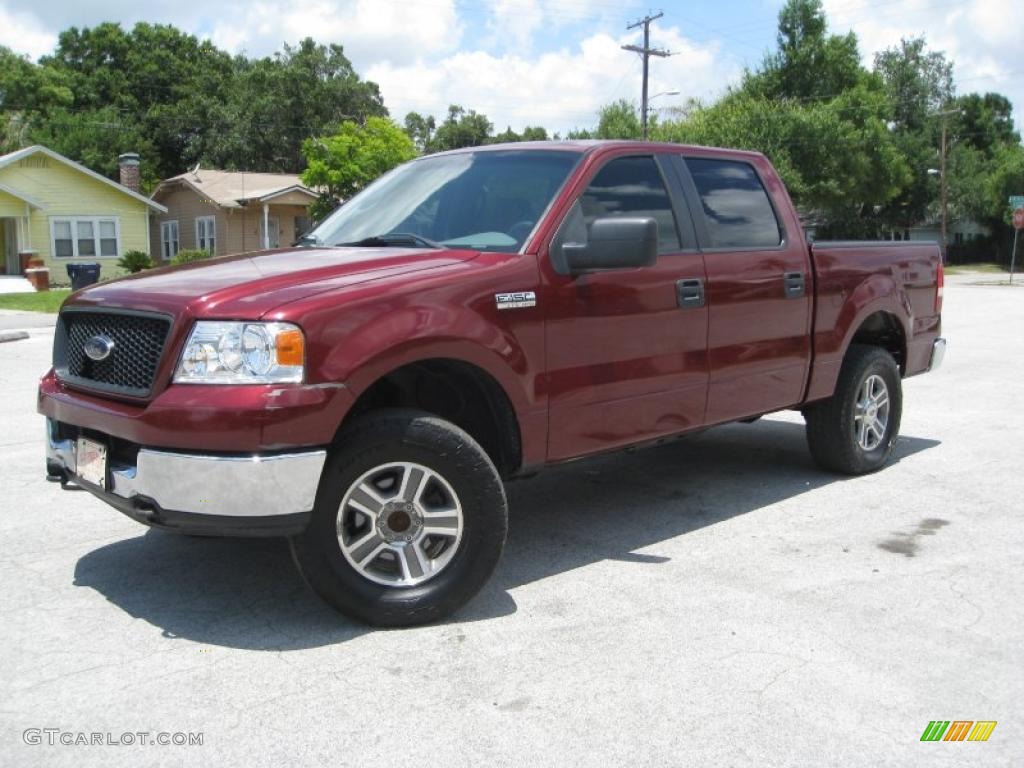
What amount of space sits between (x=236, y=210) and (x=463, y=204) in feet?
116

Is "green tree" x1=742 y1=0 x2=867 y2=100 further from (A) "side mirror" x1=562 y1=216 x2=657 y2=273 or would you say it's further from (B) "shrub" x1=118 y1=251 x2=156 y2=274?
(A) "side mirror" x1=562 y1=216 x2=657 y2=273

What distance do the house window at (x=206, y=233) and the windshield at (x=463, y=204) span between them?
35333mm

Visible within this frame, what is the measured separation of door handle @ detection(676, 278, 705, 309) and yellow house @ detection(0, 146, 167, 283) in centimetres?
3459

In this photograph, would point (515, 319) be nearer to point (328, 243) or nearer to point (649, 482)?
point (328, 243)

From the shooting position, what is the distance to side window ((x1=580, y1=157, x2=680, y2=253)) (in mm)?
4840

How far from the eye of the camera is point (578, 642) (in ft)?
12.7

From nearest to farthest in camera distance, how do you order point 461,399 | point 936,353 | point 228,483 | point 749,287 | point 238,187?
point 228,483 < point 461,399 < point 749,287 < point 936,353 < point 238,187

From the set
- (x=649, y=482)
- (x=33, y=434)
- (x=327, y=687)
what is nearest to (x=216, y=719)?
(x=327, y=687)

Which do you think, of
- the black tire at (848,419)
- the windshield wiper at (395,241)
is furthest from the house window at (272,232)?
the windshield wiper at (395,241)

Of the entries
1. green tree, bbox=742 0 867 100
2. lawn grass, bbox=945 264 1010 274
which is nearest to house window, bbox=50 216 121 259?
green tree, bbox=742 0 867 100

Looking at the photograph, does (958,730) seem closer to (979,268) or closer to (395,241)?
(395,241)

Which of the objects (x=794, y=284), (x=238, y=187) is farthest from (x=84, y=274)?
(x=794, y=284)

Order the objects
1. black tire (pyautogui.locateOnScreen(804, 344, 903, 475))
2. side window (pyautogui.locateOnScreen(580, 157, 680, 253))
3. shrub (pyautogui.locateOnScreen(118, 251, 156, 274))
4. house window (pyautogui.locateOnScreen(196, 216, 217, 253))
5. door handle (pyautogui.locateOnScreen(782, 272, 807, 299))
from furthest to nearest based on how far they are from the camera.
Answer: house window (pyautogui.locateOnScreen(196, 216, 217, 253)) < shrub (pyautogui.locateOnScreen(118, 251, 156, 274)) < black tire (pyautogui.locateOnScreen(804, 344, 903, 475)) < door handle (pyautogui.locateOnScreen(782, 272, 807, 299)) < side window (pyautogui.locateOnScreen(580, 157, 680, 253))

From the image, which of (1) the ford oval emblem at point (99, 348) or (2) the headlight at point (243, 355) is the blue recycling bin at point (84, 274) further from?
(2) the headlight at point (243, 355)
